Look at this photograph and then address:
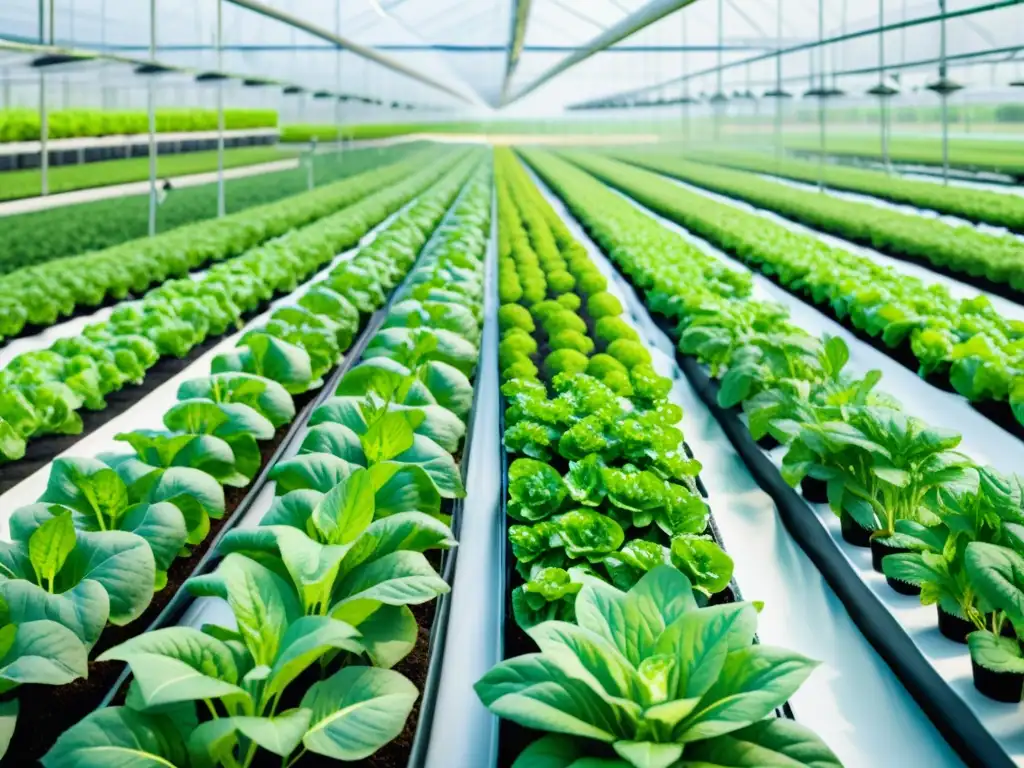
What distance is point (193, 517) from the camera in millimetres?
3102

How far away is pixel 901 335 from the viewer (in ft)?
19.2

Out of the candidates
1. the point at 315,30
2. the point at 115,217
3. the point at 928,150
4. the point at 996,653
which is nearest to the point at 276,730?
the point at 996,653

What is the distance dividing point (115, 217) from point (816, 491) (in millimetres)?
11579

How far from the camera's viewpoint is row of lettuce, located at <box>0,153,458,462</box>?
4.39 metres

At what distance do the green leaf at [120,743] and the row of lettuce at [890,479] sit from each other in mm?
1756

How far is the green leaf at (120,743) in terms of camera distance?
1.90 metres

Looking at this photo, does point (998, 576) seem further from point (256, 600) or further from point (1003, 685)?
point (256, 600)

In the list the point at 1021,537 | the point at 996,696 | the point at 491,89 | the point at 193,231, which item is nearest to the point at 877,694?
the point at 996,696

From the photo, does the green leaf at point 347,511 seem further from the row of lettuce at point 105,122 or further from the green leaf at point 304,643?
the row of lettuce at point 105,122

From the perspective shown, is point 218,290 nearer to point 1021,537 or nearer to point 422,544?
point 422,544

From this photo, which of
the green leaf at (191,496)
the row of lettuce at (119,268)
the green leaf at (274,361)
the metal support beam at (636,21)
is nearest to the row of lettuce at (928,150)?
the metal support beam at (636,21)

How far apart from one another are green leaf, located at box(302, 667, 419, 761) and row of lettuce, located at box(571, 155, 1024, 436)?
3120mm

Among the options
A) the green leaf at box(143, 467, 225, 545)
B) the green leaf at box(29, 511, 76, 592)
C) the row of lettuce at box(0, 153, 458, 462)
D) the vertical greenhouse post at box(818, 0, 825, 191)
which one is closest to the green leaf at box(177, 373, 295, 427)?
the row of lettuce at box(0, 153, 458, 462)

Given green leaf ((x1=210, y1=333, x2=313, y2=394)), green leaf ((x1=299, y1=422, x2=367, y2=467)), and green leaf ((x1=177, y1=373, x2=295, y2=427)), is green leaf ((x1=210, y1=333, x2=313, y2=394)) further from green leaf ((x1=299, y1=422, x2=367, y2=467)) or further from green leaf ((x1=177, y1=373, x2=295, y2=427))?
green leaf ((x1=299, y1=422, x2=367, y2=467))
